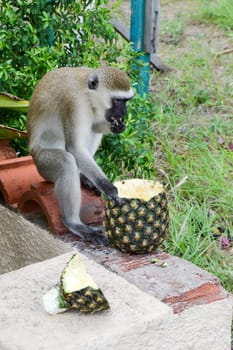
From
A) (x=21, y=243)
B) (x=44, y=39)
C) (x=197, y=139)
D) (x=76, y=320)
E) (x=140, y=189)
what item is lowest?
(x=197, y=139)

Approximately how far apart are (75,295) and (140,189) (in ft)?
2.91

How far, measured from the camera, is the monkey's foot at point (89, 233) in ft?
12.5

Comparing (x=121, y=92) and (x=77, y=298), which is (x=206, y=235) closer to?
(x=121, y=92)

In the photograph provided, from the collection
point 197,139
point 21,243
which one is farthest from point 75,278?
point 197,139

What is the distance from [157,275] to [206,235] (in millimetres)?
1848

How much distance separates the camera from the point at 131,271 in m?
3.46

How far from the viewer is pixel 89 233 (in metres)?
3.84

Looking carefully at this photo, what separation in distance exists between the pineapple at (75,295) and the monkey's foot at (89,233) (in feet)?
2.47

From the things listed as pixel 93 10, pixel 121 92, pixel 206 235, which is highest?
pixel 93 10

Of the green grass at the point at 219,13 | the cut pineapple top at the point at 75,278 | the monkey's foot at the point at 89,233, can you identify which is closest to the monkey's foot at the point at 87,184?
the monkey's foot at the point at 89,233

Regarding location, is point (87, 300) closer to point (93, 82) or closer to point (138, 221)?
point (138, 221)

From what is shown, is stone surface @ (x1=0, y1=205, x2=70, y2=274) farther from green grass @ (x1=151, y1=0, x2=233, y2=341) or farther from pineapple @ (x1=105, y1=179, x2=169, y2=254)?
green grass @ (x1=151, y1=0, x2=233, y2=341)

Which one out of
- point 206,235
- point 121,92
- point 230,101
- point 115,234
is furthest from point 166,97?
point 115,234

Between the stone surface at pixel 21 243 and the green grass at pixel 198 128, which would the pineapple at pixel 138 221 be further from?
the green grass at pixel 198 128
